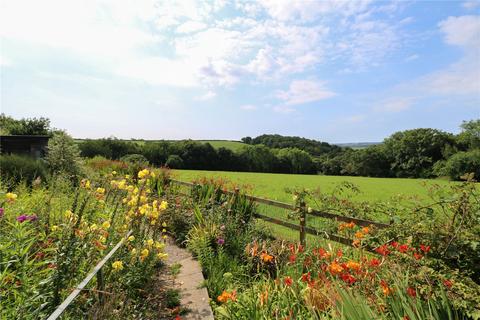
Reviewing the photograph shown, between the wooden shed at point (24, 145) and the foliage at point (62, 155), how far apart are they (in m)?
3.07

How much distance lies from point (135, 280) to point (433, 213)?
139 inches

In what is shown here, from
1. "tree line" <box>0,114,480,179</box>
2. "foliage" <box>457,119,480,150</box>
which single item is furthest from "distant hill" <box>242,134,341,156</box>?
"foliage" <box>457,119,480,150</box>

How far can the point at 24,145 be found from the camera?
1711 centimetres

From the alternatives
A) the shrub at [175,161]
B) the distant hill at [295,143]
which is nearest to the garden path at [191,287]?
the shrub at [175,161]

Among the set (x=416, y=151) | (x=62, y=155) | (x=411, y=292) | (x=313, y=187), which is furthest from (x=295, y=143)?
(x=411, y=292)

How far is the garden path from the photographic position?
3396mm

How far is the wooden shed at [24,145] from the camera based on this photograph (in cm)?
1634

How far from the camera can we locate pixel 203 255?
4.75 m

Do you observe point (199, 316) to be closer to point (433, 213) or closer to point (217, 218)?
point (217, 218)

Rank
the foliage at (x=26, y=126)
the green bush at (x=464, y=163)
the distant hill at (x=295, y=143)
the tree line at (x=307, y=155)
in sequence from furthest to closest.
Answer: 1. the distant hill at (x=295, y=143)
2. the tree line at (x=307, y=155)
3. the foliage at (x=26, y=126)
4. the green bush at (x=464, y=163)

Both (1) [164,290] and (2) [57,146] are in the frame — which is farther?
(2) [57,146]

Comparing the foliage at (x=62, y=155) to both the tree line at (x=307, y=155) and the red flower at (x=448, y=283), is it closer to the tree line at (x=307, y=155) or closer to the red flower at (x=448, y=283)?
the red flower at (x=448, y=283)

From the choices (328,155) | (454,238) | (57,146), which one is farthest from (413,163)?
(454,238)

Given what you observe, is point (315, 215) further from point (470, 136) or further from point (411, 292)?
point (470, 136)
